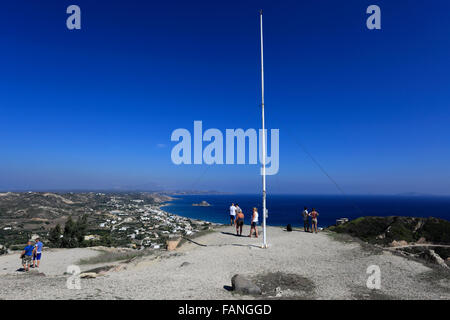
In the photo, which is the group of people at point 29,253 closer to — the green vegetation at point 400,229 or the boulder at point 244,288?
the boulder at point 244,288

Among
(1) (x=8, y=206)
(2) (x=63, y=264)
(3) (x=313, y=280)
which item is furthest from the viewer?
(1) (x=8, y=206)

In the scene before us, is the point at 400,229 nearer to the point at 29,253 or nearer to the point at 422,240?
the point at 422,240

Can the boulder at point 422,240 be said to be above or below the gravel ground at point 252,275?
below

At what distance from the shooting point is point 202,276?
1002 centimetres

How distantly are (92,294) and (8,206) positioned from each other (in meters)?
112

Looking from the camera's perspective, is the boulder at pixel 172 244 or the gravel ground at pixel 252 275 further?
the boulder at pixel 172 244

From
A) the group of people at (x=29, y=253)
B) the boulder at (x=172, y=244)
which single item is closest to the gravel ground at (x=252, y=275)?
the boulder at (x=172, y=244)

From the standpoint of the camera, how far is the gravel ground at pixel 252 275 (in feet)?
26.0

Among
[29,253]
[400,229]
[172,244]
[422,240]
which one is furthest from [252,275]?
[422,240]

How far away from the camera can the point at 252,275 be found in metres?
10.2

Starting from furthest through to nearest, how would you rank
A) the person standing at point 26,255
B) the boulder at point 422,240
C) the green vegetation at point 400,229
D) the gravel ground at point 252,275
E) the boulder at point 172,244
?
the green vegetation at point 400,229, the boulder at point 422,240, the boulder at point 172,244, the person standing at point 26,255, the gravel ground at point 252,275

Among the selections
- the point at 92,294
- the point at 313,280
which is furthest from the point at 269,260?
the point at 92,294
